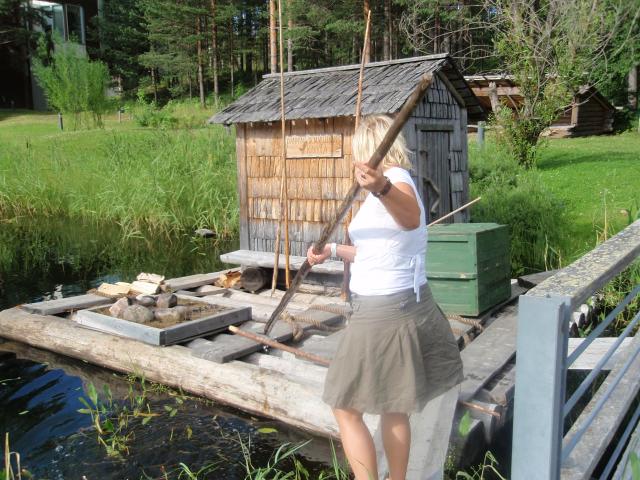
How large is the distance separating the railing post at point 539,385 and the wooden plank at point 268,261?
216 inches

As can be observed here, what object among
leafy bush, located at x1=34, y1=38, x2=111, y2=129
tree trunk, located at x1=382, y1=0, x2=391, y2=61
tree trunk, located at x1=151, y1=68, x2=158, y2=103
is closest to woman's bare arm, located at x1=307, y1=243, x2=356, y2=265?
leafy bush, located at x1=34, y1=38, x2=111, y2=129

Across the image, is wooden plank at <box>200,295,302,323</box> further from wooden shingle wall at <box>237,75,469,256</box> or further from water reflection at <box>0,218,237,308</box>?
water reflection at <box>0,218,237,308</box>

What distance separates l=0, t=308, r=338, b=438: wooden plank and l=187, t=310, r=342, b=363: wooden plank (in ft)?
0.32

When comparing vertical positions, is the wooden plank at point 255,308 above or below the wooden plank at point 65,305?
below

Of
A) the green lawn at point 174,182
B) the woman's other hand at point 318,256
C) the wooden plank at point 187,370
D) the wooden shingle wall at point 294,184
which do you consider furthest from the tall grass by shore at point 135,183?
the woman's other hand at point 318,256

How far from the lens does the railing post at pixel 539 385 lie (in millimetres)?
1425

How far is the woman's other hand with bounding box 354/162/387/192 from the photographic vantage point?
2389 mm

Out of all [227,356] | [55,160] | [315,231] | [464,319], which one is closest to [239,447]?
[227,356]

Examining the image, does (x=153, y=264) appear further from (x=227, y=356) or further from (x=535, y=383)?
(x=535, y=383)

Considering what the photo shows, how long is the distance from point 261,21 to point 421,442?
136ft

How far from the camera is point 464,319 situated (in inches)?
228

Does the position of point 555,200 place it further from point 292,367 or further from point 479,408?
point 479,408

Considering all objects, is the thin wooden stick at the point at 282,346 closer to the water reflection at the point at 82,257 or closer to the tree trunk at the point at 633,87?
the water reflection at the point at 82,257

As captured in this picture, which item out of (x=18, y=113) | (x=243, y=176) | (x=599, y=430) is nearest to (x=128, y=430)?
(x=599, y=430)
